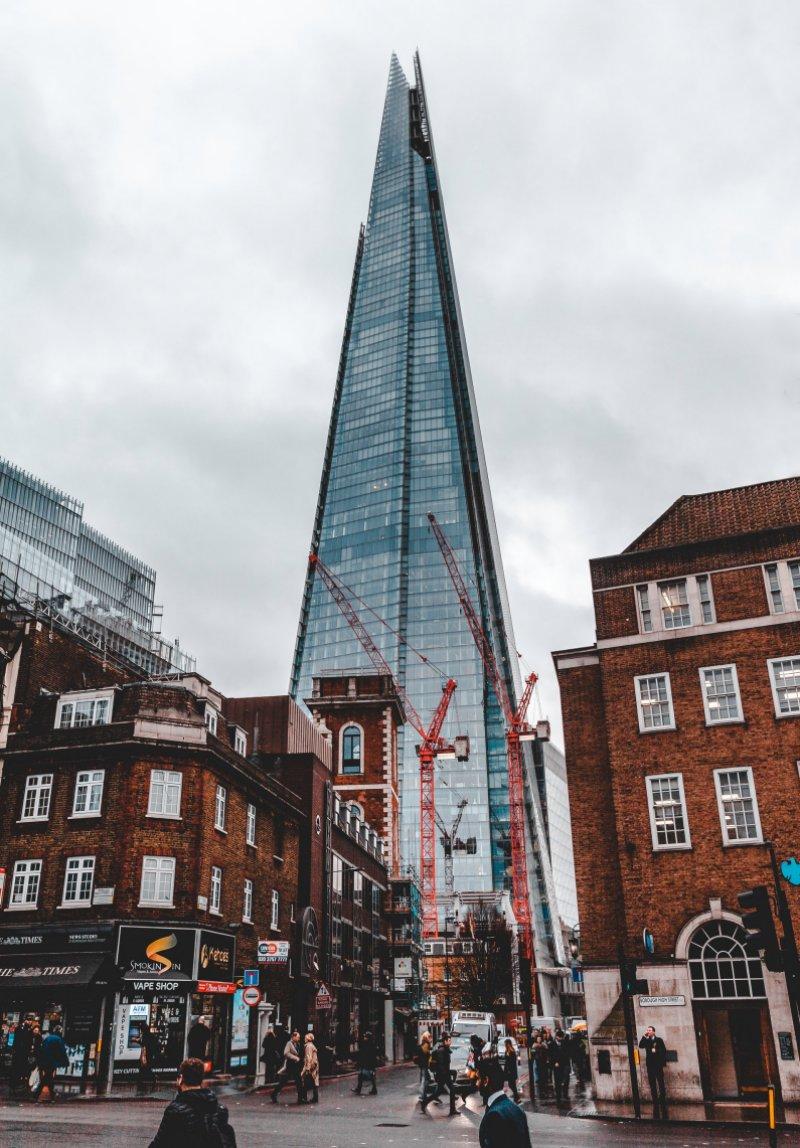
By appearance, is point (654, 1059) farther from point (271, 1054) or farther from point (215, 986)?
point (215, 986)

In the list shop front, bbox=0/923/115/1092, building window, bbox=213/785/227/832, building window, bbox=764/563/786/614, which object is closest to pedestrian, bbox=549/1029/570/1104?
building window, bbox=213/785/227/832

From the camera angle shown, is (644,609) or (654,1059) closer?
(654,1059)

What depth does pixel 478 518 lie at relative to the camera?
7687 inches

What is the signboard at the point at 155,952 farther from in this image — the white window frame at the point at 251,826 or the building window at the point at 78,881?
the white window frame at the point at 251,826

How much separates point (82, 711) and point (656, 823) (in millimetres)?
22026

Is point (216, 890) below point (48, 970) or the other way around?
the other way around

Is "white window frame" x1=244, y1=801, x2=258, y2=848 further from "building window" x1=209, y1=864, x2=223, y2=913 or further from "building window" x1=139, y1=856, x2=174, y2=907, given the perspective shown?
A: "building window" x1=139, y1=856, x2=174, y2=907

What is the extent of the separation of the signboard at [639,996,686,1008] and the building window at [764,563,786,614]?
12.6 meters

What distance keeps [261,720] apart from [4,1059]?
70.2 ft

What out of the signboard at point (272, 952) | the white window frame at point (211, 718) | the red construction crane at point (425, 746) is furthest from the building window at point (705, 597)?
the red construction crane at point (425, 746)

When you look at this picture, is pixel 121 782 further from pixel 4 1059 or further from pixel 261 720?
pixel 261 720

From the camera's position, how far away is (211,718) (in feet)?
125

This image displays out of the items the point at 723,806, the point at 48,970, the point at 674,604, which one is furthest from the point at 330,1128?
the point at 674,604

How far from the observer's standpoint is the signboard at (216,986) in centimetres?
3230
